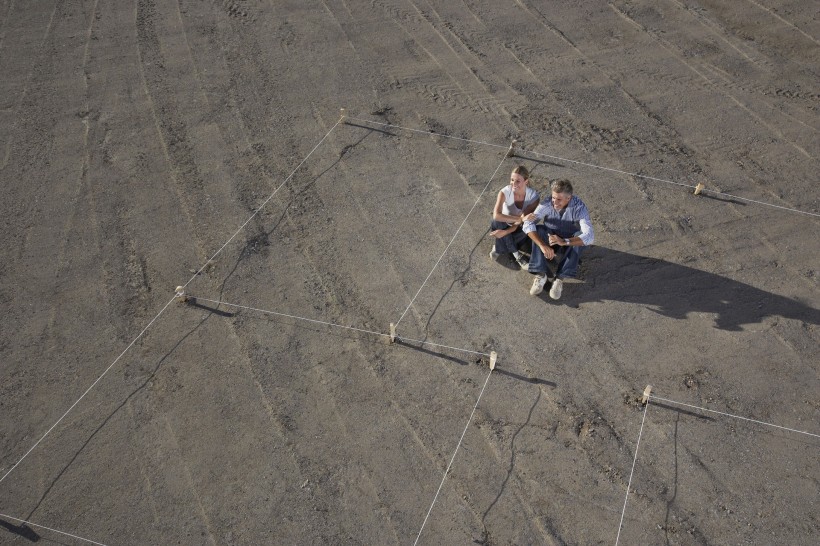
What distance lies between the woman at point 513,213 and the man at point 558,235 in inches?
6.2

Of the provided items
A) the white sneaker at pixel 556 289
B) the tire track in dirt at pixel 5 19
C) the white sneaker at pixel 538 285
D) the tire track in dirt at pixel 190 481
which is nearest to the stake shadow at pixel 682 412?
the white sneaker at pixel 556 289

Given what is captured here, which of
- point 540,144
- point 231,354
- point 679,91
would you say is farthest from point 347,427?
point 679,91

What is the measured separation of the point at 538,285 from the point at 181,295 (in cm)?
294

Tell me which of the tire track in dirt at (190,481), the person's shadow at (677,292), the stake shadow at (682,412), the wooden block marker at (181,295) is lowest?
the stake shadow at (682,412)

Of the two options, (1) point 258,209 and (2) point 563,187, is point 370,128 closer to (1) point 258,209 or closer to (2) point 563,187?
(1) point 258,209

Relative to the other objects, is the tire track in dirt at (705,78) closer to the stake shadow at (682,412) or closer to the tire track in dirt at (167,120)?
the stake shadow at (682,412)

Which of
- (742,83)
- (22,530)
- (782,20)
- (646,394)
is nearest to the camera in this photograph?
(22,530)

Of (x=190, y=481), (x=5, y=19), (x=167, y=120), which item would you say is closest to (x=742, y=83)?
(x=167, y=120)

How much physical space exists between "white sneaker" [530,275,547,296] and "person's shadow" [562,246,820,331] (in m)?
0.25

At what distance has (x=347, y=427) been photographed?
15.6 ft

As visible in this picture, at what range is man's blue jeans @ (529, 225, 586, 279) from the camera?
217 inches

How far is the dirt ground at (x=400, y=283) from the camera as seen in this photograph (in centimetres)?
442

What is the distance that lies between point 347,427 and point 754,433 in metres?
2.85

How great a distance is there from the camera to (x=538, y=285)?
5516 millimetres
